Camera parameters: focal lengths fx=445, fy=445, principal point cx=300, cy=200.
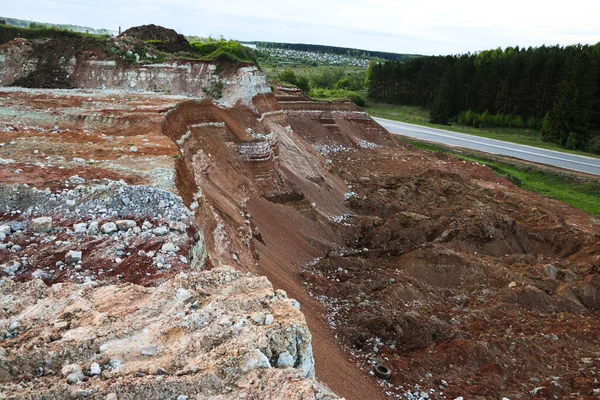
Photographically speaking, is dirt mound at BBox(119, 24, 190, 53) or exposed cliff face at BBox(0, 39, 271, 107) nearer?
exposed cliff face at BBox(0, 39, 271, 107)

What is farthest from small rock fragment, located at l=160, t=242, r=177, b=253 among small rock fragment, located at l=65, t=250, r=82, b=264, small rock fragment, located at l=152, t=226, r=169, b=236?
small rock fragment, located at l=65, t=250, r=82, b=264

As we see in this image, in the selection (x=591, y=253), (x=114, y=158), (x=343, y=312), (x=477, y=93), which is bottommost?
(x=343, y=312)

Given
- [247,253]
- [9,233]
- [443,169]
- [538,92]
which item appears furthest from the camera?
[538,92]

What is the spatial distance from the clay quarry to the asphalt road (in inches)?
390

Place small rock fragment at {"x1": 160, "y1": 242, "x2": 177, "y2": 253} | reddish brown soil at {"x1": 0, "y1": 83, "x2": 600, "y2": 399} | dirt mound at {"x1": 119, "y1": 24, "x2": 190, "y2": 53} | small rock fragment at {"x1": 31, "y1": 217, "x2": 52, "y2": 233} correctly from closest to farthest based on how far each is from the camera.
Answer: small rock fragment at {"x1": 160, "y1": 242, "x2": 177, "y2": 253}, small rock fragment at {"x1": 31, "y1": 217, "x2": 52, "y2": 233}, reddish brown soil at {"x1": 0, "y1": 83, "x2": 600, "y2": 399}, dirt mound at {"x1": 119, "y1": 24, "x2": 190, "y2": 53}

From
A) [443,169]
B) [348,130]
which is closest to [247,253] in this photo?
[443,169]

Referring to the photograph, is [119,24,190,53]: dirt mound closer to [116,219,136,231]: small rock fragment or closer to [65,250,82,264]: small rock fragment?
[116,219,136,231]: small rock fragment

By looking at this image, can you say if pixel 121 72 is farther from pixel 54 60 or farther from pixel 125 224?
pixel 125 224

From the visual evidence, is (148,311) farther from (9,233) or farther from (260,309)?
(9,233)

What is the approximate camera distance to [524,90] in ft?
193

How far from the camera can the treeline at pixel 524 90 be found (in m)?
47.6

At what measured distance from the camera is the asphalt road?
38.5 metres

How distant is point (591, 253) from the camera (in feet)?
69.0

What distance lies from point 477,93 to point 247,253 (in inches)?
2313
